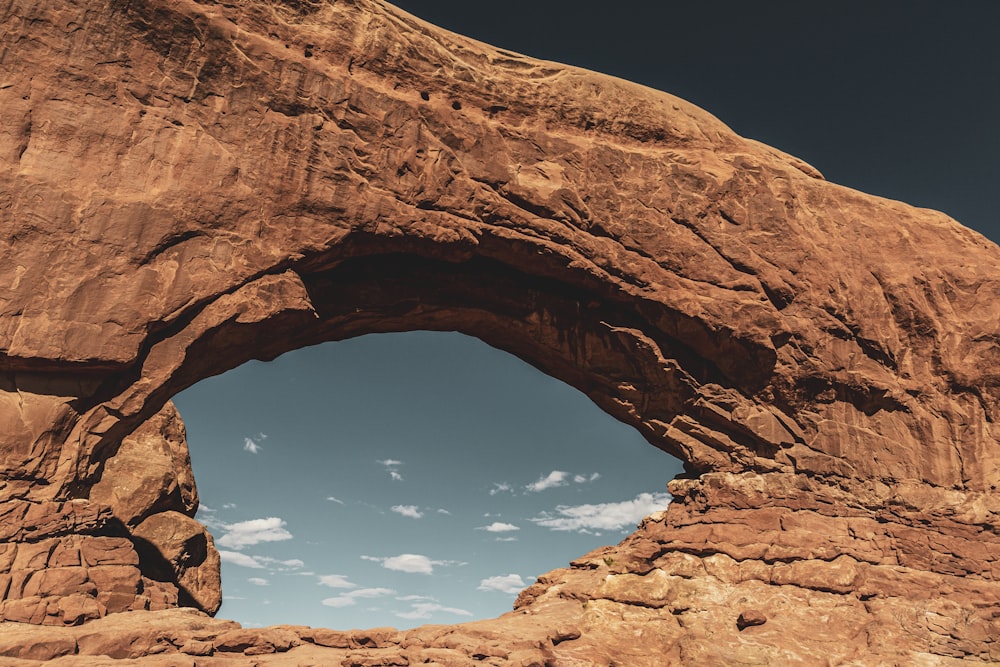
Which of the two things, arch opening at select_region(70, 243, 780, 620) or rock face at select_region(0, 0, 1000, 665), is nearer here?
rock face at select_region(0, 0, 1000, 665)

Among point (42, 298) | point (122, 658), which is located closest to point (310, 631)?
point (122, 658)

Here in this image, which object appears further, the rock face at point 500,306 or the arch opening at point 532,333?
the arch opening at point 532,333

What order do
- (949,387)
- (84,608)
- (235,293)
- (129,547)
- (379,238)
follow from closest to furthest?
(84,608), (129,547), (235,293), (379,238), (949,387)

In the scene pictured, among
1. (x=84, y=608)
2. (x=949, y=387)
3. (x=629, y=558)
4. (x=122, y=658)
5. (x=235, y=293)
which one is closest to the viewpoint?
(x=122, y=658)

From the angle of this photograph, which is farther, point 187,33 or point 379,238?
point 379,238

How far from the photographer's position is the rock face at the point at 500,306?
1114cm

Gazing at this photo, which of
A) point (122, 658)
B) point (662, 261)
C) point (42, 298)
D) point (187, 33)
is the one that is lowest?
point (122, 658)

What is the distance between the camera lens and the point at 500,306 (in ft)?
53.8

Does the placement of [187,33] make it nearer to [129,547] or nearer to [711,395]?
[129,547]

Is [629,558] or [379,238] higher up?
[379,238]

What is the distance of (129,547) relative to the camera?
→ 11.5 meters

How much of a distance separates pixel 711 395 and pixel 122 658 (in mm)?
12963

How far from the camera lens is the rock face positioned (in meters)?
11.1

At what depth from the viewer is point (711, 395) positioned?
1675 cm
